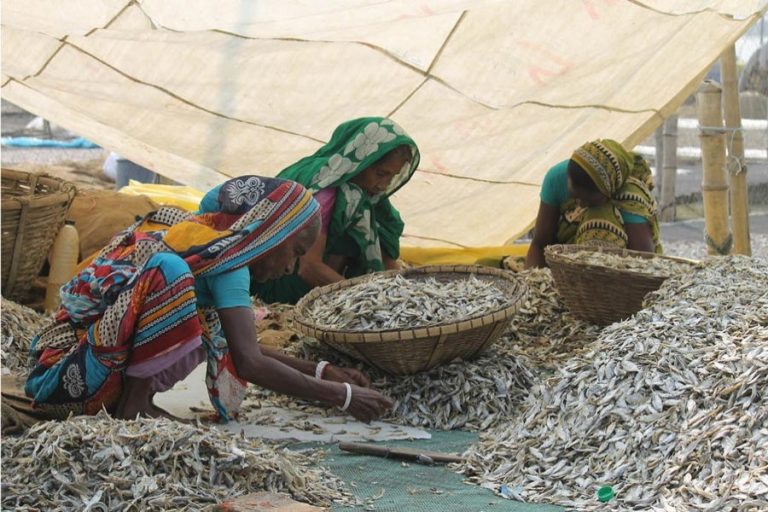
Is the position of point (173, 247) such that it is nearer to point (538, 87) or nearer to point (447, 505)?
point (447, 505)

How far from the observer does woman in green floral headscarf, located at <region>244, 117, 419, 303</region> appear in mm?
4055

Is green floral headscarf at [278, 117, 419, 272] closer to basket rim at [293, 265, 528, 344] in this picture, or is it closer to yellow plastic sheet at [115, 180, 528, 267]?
basket rim at [293, 265, 528, 344]

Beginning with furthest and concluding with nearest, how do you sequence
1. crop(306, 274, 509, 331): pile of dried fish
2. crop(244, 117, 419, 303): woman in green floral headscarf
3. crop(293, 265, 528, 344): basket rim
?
1. crop(244, 117, 419, 303): woman in green floral headscarf
2. crop(306, 274, 509, 331): pile of dried fish
3. crop(293, 265, 528, 344): basket rim

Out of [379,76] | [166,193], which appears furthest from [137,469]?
[166,193]

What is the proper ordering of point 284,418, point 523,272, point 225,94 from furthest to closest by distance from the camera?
point 225,94
point 523,272
point 284,418

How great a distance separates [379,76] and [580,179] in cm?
113

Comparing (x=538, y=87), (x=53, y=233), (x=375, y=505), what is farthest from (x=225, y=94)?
(x=375, y=505)

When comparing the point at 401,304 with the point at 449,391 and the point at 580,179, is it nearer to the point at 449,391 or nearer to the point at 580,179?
the point at 449,391

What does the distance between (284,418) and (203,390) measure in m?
0.45

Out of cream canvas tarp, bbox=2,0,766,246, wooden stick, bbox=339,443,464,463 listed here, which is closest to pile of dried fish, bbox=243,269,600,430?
wooden stick, bbox=339,443,464,463

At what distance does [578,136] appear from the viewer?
520 centimetres

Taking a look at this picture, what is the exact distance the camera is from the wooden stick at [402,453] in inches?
104

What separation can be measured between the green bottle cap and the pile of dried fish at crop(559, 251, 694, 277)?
155cm

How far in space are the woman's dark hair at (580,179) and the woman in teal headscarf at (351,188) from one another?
2.35 ft
